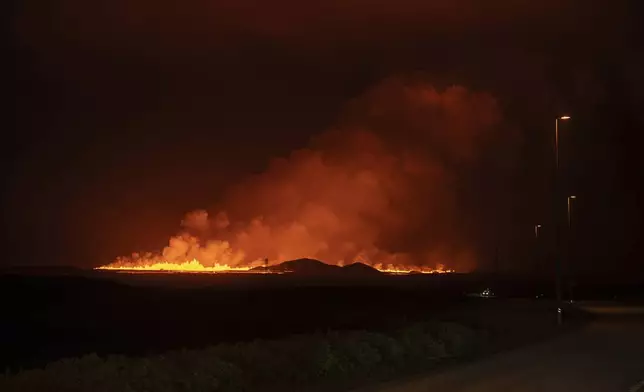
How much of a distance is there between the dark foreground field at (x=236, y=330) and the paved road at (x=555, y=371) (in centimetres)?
205

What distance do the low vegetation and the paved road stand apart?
5.93ft

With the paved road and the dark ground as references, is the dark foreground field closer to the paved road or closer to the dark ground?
the dark ground

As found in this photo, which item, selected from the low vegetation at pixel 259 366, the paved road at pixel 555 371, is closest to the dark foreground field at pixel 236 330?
the low vegetation at pixel 259 366

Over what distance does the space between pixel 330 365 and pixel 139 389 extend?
22.3 ft

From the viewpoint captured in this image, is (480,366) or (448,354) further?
(448,354)

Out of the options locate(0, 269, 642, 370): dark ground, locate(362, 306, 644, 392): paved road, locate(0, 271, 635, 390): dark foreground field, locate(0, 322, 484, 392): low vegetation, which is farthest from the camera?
locate(0, 269, 642, 370): dark ground

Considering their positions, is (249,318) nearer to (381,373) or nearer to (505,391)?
(381,373)

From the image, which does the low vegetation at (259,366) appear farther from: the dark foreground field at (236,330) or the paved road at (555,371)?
the paved road at (555,371)

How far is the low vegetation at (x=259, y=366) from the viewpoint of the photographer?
17.2 metres

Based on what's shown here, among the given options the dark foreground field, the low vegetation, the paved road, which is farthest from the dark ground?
the low vegetation

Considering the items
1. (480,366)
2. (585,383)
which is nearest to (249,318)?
(480,366)

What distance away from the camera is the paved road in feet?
63.3

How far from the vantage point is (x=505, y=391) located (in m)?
18.4

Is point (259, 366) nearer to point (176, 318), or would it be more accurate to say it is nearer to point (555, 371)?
point (555, 371)
